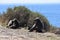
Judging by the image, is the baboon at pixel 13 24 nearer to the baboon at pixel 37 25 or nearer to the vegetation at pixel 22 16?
the vegetation at pixel 22 16

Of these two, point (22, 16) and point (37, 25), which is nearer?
point (37, 25)

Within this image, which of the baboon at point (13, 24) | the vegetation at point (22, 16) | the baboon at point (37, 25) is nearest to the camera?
the baboon at point (37, 25)

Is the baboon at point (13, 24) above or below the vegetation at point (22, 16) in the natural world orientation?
below

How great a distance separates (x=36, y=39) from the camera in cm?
1397

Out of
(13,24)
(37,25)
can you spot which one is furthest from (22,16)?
(37,25)

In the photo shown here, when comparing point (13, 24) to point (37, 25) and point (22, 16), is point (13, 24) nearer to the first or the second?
point (22, 16)

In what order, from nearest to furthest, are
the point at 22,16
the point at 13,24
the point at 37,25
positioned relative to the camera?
the point at 37,25, the point at 13,24, the point at 22,16

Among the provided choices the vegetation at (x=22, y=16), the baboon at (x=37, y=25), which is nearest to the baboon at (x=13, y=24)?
the vegetation at (x=22, y=16)

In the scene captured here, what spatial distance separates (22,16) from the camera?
64.5 feet

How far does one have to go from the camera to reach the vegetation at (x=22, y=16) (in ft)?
61.9

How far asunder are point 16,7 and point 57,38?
22.9ft

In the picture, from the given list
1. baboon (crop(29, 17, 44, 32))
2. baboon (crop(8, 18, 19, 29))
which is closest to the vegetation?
baboon (crop(8, 18, 19, 29))

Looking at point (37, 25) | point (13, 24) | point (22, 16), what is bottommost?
point (13, 24)

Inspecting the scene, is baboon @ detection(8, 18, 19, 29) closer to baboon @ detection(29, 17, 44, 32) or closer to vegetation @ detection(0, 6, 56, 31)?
vegetation @ detection(0, 6, 56, 31)
